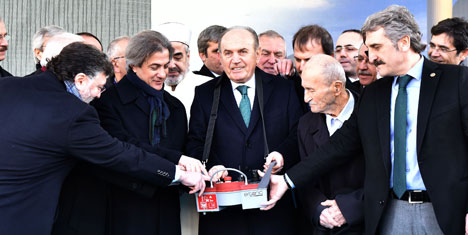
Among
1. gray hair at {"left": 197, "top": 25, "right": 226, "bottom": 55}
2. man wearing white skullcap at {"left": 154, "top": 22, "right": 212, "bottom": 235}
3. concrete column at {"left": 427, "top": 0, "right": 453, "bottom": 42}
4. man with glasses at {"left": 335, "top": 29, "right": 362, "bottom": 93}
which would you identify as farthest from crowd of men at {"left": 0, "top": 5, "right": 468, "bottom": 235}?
concrete column at {"left": 427, "top": 0, "right": 453, "bottom": 42}

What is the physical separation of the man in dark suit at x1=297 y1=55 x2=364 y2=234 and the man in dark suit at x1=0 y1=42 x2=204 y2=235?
1.06m

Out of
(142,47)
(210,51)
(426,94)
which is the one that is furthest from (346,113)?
(210,51)

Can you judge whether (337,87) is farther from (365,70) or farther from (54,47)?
(54,47)

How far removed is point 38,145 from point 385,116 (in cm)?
181

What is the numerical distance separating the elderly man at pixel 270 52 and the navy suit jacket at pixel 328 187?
161 centimetres

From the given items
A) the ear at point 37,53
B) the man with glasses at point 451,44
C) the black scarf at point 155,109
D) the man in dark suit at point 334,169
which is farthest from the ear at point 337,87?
the ear at point 37,53

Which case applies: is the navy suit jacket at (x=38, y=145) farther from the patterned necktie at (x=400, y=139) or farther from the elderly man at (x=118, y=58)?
the elderly man at (x=118, y=58)

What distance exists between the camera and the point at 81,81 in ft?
9.18

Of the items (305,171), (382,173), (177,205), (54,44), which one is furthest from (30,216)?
(382,173)

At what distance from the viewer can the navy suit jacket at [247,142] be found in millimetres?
3266

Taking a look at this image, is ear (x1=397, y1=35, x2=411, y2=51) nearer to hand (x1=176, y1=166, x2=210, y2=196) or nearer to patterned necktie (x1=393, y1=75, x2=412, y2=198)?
patterned necktie (x1=393, y1=75, x2=412, y2=198)

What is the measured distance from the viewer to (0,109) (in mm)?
2582

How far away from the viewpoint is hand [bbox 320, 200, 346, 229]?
294 cm

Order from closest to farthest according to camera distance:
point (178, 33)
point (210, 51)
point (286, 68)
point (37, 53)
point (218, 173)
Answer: point (218, 173)
point (286, 68)
point (37, 53)
point (178, 33)
point (210, 51)
